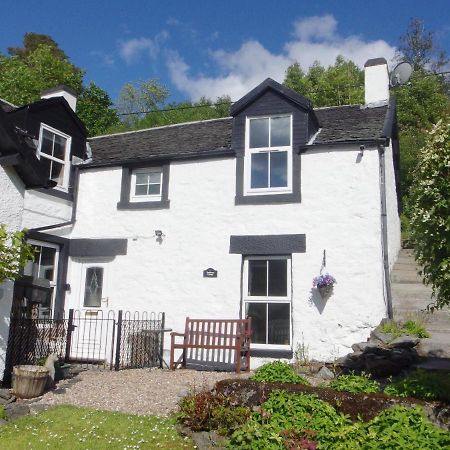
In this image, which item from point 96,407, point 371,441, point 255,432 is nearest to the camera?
point 371,441

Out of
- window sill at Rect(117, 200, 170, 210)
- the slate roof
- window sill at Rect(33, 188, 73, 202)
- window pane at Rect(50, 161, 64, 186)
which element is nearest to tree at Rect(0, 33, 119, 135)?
the slate roof

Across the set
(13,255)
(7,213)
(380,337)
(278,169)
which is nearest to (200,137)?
(278,169)

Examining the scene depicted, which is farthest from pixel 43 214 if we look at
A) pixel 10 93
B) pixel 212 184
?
pixel 10 93

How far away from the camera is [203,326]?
11.4m

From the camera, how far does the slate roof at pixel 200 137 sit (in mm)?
12297

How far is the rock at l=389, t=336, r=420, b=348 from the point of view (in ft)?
30.0

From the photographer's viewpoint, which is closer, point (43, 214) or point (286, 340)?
point (286, 340)

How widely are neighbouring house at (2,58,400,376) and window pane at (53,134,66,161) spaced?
0.14ft

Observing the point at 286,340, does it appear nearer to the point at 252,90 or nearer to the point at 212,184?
the point at 212,184

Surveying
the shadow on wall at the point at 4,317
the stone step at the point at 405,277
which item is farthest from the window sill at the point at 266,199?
the shadow on wall at the point at 4,317

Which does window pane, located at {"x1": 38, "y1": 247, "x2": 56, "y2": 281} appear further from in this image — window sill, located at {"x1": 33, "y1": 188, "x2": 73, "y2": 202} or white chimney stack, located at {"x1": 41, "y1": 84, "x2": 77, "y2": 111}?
white chimney stack, located at {"x1": 41, "y1": 84, "x2": 77, "y2": 111}

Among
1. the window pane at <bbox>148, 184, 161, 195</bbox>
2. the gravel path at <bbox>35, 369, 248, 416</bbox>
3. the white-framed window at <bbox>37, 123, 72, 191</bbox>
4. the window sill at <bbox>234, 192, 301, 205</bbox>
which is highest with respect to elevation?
the white-framed window at <bbox>37, 123, 72, 191</bbox>

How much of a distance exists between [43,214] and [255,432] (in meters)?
8.96

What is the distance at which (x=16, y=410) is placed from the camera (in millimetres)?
7965
